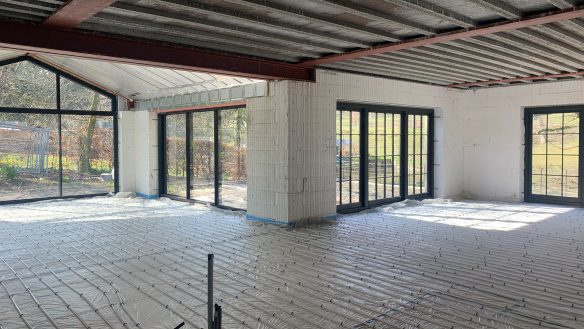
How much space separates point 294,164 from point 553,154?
5583 millimetres

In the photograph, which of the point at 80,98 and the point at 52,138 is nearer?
the point at 80,98

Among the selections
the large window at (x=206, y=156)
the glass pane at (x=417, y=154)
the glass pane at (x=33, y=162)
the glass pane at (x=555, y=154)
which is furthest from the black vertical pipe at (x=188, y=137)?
the glass pane at (x=555, y=154)

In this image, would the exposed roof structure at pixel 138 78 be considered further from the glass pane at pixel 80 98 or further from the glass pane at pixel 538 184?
the glass pane at pixel 538 184

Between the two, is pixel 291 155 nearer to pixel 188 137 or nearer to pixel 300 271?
pixel 300 271

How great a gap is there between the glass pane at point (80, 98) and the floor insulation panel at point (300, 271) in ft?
11.4

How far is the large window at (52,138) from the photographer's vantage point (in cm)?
1119

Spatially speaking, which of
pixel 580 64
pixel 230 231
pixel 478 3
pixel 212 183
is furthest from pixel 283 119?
pixel 580 64

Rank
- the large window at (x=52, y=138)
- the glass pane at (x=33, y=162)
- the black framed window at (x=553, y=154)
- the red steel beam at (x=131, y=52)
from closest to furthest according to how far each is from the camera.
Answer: the red steel beam at (x=131, y=52) < the black framed window at (x=553, y=154) < the large window at (x=52, y=138) < the glass pane at (x=33, y=162)

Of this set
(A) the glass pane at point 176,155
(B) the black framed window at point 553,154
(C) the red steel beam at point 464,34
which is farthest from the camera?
(A) the glass pane at point 176,155

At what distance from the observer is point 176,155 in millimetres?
10773

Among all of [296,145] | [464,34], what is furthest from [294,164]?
[464,34]

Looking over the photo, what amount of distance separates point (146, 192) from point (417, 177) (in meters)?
6.12

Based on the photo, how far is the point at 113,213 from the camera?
906cm

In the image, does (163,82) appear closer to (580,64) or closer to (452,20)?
(452,20)
